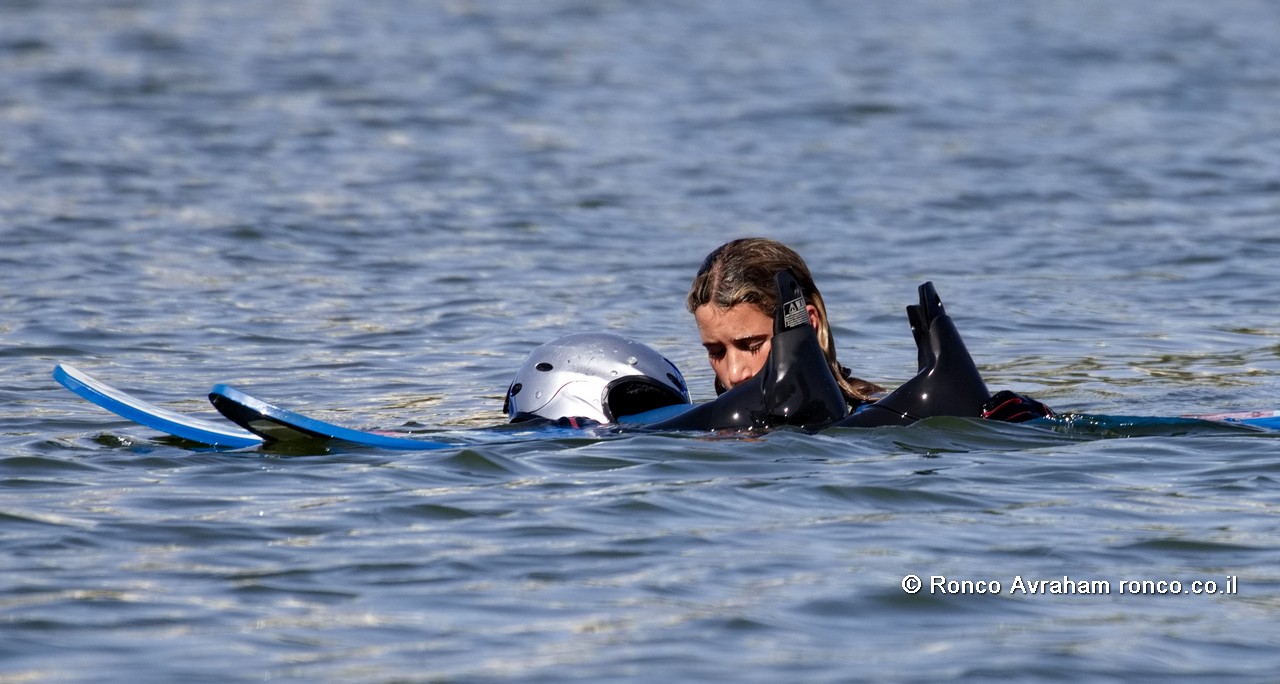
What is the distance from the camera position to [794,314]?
7.10 metres

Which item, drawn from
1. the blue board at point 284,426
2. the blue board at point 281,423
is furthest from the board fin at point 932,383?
the blue board at point 284,426

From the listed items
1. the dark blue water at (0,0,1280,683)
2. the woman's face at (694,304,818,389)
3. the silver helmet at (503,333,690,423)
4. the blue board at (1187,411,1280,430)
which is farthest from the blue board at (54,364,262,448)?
the blue board at (1187,411,1280,430)

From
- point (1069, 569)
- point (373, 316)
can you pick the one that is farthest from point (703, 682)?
point (373, 316)

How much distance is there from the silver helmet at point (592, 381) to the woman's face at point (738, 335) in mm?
562

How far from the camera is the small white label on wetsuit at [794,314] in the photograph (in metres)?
7.08

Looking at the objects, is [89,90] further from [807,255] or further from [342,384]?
[342,384]

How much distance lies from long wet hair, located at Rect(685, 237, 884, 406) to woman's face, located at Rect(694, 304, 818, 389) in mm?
30

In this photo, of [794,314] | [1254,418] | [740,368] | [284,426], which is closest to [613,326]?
[740,368]

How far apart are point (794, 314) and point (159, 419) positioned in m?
2.94

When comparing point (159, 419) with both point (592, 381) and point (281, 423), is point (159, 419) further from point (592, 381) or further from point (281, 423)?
point (592, 381)

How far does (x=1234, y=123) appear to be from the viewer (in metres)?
22.3

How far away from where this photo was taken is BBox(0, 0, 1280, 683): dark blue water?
538cm

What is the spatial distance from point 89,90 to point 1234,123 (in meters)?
14.8

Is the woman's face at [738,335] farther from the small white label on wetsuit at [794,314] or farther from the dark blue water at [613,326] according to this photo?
the small white label on wetsuit at [794,314]
